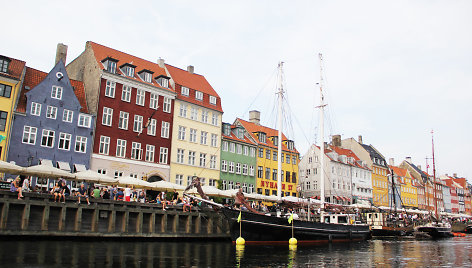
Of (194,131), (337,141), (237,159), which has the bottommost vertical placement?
(237,159)

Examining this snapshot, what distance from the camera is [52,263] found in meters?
16.9

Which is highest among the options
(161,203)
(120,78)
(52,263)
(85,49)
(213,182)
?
(85,49)

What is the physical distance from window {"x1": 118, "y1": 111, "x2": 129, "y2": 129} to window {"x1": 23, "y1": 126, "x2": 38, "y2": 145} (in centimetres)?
896

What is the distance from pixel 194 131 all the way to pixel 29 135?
20.1m

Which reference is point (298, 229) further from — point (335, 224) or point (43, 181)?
point (43, 181)

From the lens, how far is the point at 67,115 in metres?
41.2

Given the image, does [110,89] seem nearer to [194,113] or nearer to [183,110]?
[183,110]

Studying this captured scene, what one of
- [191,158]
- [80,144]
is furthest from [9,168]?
[191,158]

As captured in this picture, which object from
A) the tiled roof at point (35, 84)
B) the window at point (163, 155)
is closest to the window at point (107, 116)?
the tiled roof at point (35, 84)

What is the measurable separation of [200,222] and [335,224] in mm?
13233

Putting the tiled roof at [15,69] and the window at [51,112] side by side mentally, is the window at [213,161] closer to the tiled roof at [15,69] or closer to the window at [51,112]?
the window at [51,112]

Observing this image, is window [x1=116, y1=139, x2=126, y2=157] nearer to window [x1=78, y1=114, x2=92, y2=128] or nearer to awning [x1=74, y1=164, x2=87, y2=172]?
window [x1=78, y1=114, x2=92, y2=128]

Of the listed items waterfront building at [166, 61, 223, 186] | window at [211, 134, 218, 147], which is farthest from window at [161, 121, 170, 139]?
window at [211, 134, 218, 147]

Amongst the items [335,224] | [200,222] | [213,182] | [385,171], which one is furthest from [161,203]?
[385,171]
